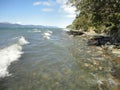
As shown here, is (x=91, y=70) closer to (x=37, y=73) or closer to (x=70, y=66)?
(x=70, y=66)

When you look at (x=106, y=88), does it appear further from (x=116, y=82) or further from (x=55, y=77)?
(x=55, y=77)

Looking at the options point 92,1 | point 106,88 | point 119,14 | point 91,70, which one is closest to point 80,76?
point 91,70

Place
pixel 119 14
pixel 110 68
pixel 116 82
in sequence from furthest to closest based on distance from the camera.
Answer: pixel 119 14
pixel 110 68
pixel 116 82

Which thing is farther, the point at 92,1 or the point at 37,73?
the point at 92,1

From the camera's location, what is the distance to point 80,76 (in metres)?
15.6

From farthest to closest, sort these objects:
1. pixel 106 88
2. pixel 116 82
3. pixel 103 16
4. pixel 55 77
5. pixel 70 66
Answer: pixel 103 16 → pixel 70 66 → pixel 55 77 → pixel 116 82 → pixel 106 88

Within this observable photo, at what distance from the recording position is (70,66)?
63.4ft

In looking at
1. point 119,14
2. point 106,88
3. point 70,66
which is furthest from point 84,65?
point 119,14

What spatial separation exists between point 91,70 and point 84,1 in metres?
16.3

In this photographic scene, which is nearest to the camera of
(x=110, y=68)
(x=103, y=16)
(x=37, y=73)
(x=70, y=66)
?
(x=37, y=73)

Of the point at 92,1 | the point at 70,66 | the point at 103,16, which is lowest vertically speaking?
the point at 70,66

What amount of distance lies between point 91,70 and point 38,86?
249 inches

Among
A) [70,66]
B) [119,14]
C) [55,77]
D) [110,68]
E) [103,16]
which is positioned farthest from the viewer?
[103,16]

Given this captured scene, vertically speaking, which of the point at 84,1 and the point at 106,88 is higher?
the point at 84,1
